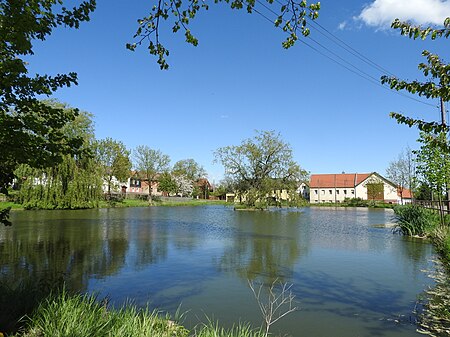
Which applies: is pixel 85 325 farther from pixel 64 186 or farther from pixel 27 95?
pixel 64 186

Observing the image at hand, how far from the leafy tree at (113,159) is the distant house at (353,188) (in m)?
44.4

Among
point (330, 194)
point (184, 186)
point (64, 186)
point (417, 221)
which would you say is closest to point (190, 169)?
point (184, 186)

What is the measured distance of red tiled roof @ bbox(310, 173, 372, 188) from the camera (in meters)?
77.6

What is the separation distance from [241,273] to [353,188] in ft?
240

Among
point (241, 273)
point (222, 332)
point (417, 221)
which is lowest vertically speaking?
point (241, 273)

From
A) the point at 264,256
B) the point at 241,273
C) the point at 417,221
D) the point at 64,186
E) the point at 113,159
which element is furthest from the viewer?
the point at 113,159

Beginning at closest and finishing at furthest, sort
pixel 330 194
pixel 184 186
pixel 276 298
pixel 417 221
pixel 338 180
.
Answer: pixel 276 298, pixel 417 221, pixel 330 194, pixel 338 180, pixel 184 186

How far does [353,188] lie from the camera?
77062 mm

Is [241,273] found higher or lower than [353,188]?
lower

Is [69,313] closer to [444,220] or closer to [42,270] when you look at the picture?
[42,270]

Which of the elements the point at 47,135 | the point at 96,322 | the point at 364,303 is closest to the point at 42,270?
the point at 47,135

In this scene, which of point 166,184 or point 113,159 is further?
point 166,184

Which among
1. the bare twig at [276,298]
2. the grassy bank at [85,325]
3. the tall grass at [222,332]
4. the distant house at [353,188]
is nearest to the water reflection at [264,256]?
the bare twig at [276,298]

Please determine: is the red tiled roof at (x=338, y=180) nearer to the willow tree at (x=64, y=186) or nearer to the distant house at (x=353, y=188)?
the distant house at (x=353, y=188)
